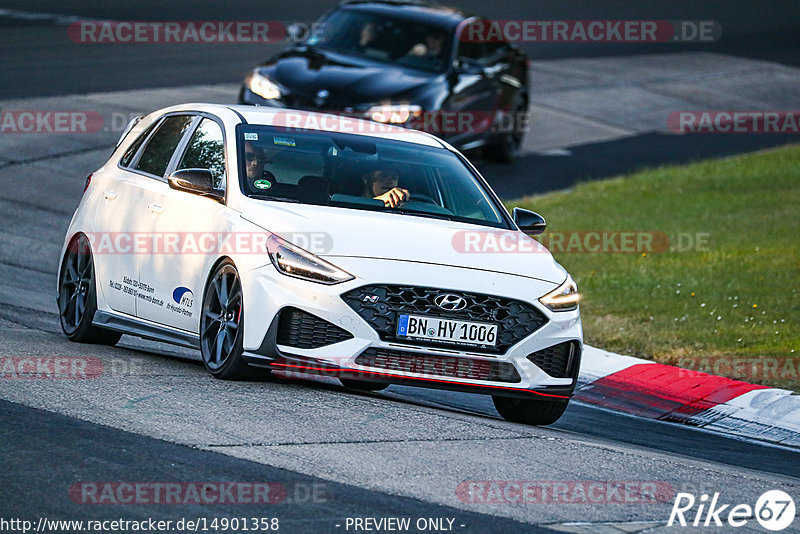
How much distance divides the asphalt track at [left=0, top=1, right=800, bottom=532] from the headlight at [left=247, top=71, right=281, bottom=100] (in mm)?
6211

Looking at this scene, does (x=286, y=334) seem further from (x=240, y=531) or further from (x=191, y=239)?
(x=240, y=531)

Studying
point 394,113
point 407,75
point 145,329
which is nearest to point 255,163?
point 145,329

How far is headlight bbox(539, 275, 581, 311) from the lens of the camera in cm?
812

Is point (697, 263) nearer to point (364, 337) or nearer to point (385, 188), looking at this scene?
point (385, 188)

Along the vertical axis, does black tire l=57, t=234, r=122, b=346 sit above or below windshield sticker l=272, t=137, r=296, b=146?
below

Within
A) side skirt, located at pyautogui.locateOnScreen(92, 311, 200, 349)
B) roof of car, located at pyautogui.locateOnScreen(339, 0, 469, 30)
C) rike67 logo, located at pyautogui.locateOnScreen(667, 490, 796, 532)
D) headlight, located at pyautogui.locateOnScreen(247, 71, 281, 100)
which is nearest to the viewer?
rike67 logo, located at pyautogui.locateOnScreen(667, 490, 796, 532)

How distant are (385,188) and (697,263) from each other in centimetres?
707

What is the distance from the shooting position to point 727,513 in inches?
259

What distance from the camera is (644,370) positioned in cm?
1108

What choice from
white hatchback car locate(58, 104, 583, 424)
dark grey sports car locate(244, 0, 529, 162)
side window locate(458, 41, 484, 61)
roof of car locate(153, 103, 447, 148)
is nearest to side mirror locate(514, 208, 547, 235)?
white hatchback car locate(58, 104, 583, 424)

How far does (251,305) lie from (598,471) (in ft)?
6.90

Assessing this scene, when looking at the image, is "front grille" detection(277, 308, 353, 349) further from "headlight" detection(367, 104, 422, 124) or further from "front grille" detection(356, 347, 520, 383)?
"headlight" detection(367, 104, 422, 124)

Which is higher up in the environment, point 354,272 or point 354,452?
point 354,272

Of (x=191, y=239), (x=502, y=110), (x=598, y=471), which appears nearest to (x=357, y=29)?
(x=502, y=110)
